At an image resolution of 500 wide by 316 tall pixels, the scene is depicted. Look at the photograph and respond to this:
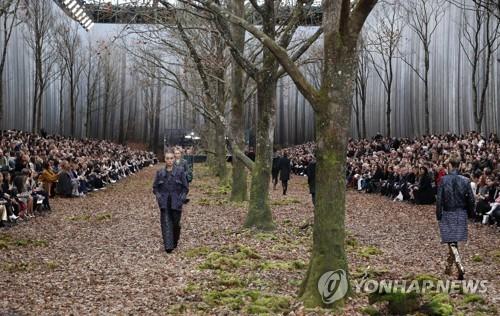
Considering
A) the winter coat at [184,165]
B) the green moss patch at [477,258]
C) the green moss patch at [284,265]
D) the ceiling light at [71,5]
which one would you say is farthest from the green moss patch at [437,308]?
the ceiling light at [71,5]

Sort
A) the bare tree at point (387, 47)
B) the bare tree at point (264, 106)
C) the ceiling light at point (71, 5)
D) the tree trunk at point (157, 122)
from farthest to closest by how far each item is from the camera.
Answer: the tree trunk at point (157, 122), the ceiling light at point (71, 5), the bare tree at point (387, 47), the bare tree at point (264, 106)

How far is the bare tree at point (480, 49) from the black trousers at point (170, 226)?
19.8 metres

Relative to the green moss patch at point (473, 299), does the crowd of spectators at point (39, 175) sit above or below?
above

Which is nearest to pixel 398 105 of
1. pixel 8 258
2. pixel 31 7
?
pixel 31 7

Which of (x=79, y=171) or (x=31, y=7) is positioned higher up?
(x=31, y=7)

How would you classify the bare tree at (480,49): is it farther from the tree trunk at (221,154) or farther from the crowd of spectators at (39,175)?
the crowd of spectators at (39,175)

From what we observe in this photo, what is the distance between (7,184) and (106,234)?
3386 mm

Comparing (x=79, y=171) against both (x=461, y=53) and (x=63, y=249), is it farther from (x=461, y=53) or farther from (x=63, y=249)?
(x=461, y=53)

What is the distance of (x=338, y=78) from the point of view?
7.35 metres

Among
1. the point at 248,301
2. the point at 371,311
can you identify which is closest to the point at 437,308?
the point at 371,311

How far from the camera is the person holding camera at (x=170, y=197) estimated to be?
36.9 feet

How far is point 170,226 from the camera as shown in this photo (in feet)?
37.1

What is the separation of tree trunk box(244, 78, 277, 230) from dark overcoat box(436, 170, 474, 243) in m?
5.13

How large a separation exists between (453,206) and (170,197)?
471cm
